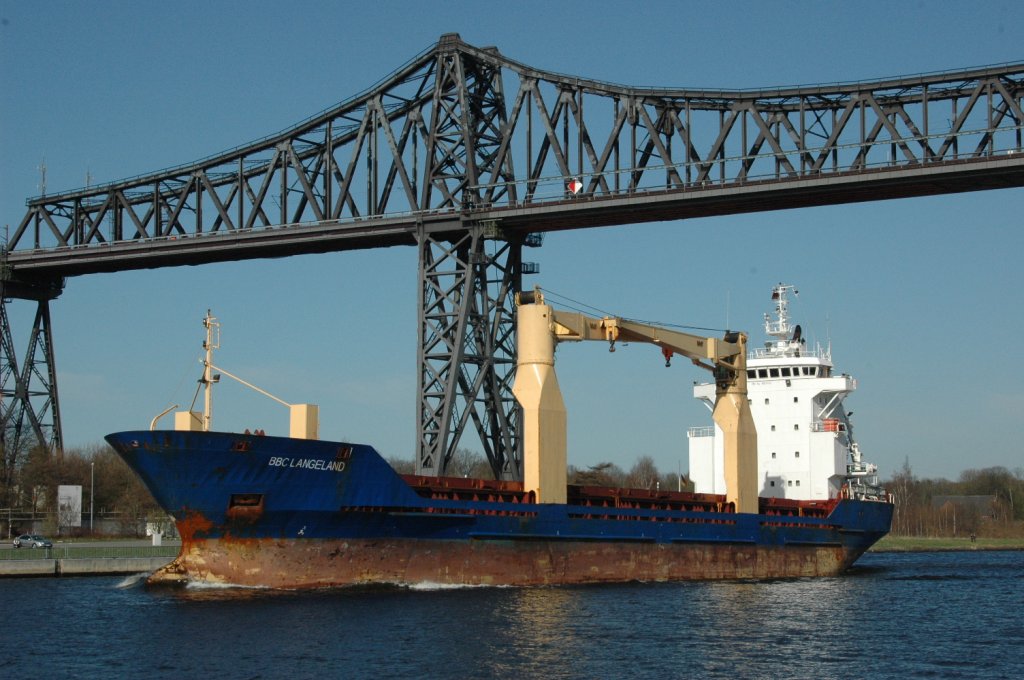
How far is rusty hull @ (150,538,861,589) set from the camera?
108ft

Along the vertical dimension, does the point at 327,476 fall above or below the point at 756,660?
above

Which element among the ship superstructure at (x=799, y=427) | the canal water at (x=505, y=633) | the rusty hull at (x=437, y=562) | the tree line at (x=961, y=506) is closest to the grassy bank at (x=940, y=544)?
the tree line at (x=961, y=506)

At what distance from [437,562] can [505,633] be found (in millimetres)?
7576

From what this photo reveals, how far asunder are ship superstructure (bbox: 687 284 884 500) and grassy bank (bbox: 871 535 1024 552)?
32.6 meters

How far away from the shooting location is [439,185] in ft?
152

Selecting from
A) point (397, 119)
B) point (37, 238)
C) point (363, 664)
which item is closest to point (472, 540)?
point (363, 664)

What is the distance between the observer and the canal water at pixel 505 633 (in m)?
24.3

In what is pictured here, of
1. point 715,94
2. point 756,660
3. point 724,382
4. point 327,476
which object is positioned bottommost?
point 756,660

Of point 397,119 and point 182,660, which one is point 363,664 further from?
point 397,119

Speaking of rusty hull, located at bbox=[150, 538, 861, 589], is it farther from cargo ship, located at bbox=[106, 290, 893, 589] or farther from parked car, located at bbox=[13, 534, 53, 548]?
parked car, located at bbox=[13, 534, 53, 548]

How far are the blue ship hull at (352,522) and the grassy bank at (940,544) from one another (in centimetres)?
4647

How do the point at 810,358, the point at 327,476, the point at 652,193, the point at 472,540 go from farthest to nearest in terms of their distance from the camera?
the point at 810,358
the point at 652,193
the point at 472,540
the point at 327,476

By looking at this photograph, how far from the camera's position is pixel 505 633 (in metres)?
27.6

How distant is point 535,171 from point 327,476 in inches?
642
